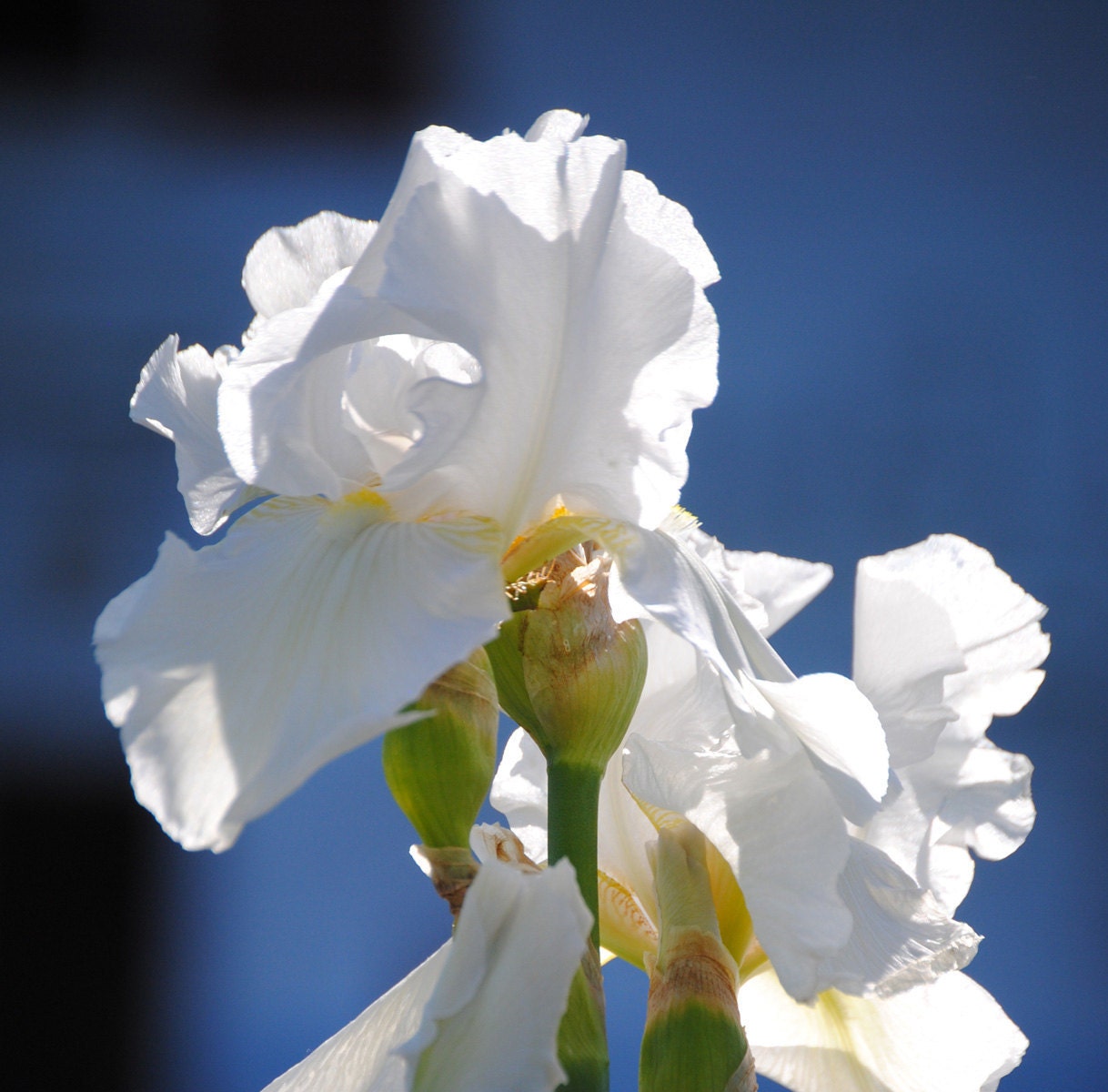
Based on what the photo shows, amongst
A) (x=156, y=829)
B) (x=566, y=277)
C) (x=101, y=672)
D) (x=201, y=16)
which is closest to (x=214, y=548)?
(x=101, y=672)

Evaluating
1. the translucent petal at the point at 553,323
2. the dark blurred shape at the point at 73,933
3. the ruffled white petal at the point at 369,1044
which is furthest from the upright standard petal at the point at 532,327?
the dark blurred shape at the point at 73,933

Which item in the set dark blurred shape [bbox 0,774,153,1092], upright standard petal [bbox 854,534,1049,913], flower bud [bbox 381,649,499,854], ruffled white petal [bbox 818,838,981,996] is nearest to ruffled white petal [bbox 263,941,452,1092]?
flower bud [bbox 381,649,499,854]

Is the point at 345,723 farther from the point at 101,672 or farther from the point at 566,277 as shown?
the point at 566,277

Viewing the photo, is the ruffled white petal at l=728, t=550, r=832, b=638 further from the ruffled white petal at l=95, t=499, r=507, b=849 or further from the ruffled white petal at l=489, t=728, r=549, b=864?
the ruffled white petal at l=95, t=499, r=507, b=849

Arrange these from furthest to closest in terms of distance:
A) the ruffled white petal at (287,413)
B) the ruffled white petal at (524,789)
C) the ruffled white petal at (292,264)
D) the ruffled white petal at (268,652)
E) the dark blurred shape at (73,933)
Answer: the dark blurred shape at (73,933) < the ruffled white petal at (524,789) < the ruffled white petal at (292,264) < the ruffled white petal at (287,413) < the ruffled white petal at (268,652)

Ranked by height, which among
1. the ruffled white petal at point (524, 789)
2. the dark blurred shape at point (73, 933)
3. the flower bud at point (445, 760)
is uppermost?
the flower bud at point (445, 760)

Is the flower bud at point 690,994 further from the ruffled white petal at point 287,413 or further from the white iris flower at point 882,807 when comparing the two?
the ruffled white petal at point 287,413
